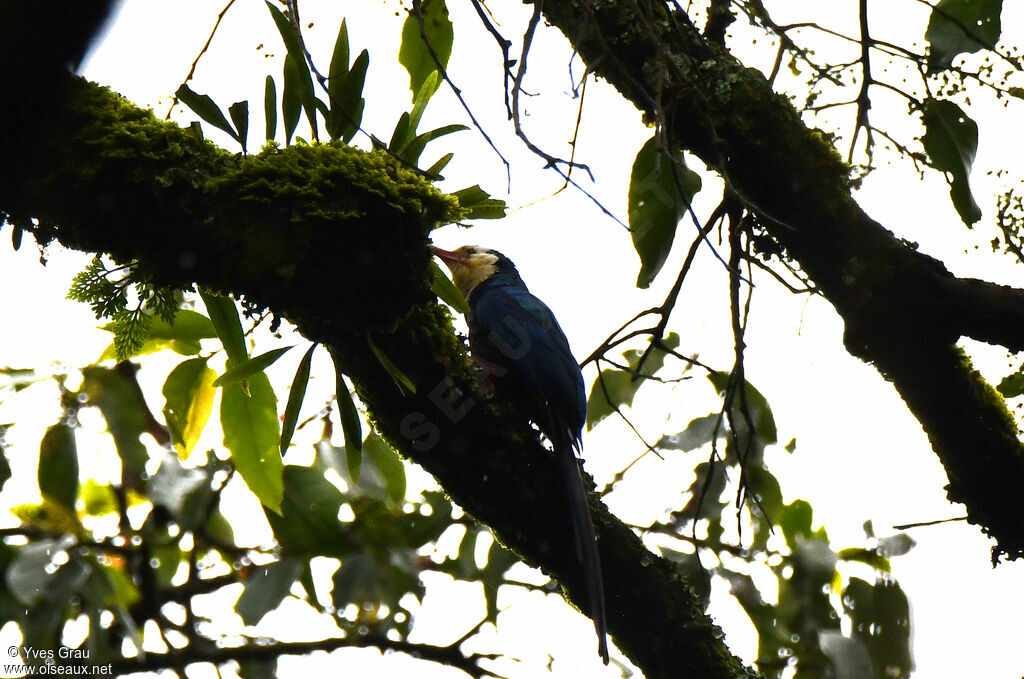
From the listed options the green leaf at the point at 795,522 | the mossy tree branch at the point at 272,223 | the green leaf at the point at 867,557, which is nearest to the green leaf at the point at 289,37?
the mossy tree branch at the point at 272,223

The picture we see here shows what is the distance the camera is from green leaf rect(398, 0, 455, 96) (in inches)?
98.7

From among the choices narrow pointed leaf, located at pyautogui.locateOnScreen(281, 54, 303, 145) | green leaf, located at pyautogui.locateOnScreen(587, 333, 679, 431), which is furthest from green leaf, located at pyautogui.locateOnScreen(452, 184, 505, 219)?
green leaf, located at pyautogui.locateOnScreen(587, 333, 679, 431)

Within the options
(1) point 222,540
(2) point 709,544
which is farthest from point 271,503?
(2) point 709,544

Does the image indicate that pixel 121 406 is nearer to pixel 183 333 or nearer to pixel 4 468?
pixel 4 468

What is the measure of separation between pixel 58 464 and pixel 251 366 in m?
1.11

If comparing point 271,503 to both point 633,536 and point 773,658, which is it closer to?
point 633,536

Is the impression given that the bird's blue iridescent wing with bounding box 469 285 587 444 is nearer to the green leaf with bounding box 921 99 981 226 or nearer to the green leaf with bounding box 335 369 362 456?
the green leaf with bounding box 335 369 362 456

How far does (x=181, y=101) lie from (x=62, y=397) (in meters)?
1.31

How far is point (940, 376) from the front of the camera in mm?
2465

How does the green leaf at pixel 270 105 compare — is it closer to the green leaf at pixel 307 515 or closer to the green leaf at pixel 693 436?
the green leaf at pixel 307 515

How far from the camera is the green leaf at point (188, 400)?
2.47m

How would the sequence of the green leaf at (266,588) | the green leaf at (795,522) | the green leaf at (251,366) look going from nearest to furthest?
the green leaf at (251,366) < the green leaf at (266,588) < the green leaf at (795,522)

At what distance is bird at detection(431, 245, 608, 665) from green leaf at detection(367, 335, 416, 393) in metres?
0.60

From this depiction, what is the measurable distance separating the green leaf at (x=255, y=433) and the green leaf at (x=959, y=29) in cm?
206
